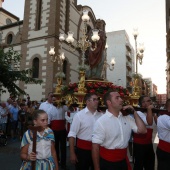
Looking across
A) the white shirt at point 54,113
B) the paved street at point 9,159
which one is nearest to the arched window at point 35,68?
the paved street at point 9,159

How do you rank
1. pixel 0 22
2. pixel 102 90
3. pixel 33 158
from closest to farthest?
pixel 33 158 → pixel 102 90 → pixel 0 22

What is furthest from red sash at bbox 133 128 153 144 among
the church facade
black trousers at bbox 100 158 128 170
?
the church facade

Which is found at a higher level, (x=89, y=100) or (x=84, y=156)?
(x=89, y=100)

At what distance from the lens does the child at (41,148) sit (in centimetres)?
326

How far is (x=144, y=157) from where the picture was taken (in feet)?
16.1

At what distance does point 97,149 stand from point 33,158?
0.91 m

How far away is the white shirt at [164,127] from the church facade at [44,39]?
14.6m

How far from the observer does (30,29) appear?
20844 mm

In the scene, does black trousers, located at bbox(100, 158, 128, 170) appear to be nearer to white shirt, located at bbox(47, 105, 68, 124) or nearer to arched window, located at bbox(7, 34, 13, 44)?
white shirt, located at bbox(47, 105, 68, 124)

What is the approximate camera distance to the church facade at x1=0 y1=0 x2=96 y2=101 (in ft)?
61.9

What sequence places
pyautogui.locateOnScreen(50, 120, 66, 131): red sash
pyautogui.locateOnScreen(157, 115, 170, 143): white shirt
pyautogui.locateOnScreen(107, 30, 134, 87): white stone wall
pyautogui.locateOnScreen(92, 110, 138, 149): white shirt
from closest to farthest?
1. pyautogui.locateOnScreen(92, 110, 138, 149): white shirt
2. pyautogui.locateOnScreen(157, 115, 170, 143): white shirt
3. pyautogui.locateOnScreen(50, 120, 66, 131): red sash
4. pyautogui.locateOnScreen(107, 30, 134, 87): white stone wall

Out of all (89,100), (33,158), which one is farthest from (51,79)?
(33,158)

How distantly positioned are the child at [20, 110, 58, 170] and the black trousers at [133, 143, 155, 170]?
2.21 m

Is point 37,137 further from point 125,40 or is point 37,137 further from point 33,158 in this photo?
point 125,40
